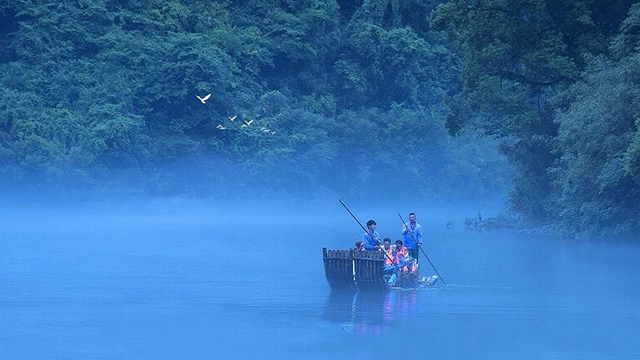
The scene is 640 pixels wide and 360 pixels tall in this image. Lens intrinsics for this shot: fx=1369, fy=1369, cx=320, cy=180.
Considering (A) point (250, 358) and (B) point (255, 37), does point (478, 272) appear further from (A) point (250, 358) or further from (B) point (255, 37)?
(B) point (255, 37)

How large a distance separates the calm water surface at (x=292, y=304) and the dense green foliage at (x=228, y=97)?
21.7 m

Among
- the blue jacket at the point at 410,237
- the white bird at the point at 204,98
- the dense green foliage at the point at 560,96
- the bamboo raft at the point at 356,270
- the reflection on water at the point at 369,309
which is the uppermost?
the white bird at the point at 204,98

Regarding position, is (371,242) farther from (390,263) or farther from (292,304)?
(292,304)

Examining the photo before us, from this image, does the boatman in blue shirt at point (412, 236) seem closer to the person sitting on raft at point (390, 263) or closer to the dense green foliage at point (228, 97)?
the person sitting on raft at point (390, 263)

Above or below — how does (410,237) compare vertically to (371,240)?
above

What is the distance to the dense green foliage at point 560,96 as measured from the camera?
36.7 meters

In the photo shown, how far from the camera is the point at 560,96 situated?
4238 cm

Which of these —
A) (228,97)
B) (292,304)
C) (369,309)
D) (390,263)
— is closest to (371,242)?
(390,263)

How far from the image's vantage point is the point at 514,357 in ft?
61.8

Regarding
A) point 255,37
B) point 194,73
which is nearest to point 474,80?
point 194,73

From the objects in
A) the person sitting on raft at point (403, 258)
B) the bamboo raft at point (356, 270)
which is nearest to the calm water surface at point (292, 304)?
the bamboo raft at point (356, 270)

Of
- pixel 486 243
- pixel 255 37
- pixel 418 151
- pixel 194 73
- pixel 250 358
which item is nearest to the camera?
pixel 250 358

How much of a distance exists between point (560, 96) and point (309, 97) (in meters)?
33.0

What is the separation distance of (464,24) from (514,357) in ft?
88.0
